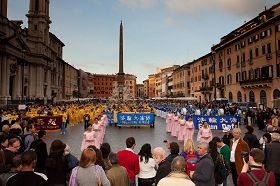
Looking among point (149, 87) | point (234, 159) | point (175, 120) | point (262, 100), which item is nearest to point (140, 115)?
point (175, 120)

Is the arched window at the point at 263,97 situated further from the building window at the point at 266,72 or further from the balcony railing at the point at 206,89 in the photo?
the balcony railing at the point at 206,89

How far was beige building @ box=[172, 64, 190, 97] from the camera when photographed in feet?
270

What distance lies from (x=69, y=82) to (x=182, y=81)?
41879 millimetres

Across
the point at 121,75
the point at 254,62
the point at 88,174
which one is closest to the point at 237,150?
the point at 88,174

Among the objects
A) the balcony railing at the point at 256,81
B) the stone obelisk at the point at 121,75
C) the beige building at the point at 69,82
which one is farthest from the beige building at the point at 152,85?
the balcony railing at the point at 256,81

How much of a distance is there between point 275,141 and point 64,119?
1694cm

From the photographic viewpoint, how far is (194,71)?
244 ft

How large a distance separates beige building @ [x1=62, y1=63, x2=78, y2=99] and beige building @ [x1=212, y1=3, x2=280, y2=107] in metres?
54.8

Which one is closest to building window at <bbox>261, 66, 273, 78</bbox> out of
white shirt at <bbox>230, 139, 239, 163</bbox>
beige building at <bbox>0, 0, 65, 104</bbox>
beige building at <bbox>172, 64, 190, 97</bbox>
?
white shirt at <bbox>230, 139, 239, 163</bbox>

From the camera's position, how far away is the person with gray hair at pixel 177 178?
3424 mm

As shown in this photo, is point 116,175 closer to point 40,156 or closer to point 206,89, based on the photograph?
point 40,156

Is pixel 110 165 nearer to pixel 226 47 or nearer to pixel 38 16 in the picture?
pixel 226 47

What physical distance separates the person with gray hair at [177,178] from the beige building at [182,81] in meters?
78.8

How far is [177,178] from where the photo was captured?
138 inches
